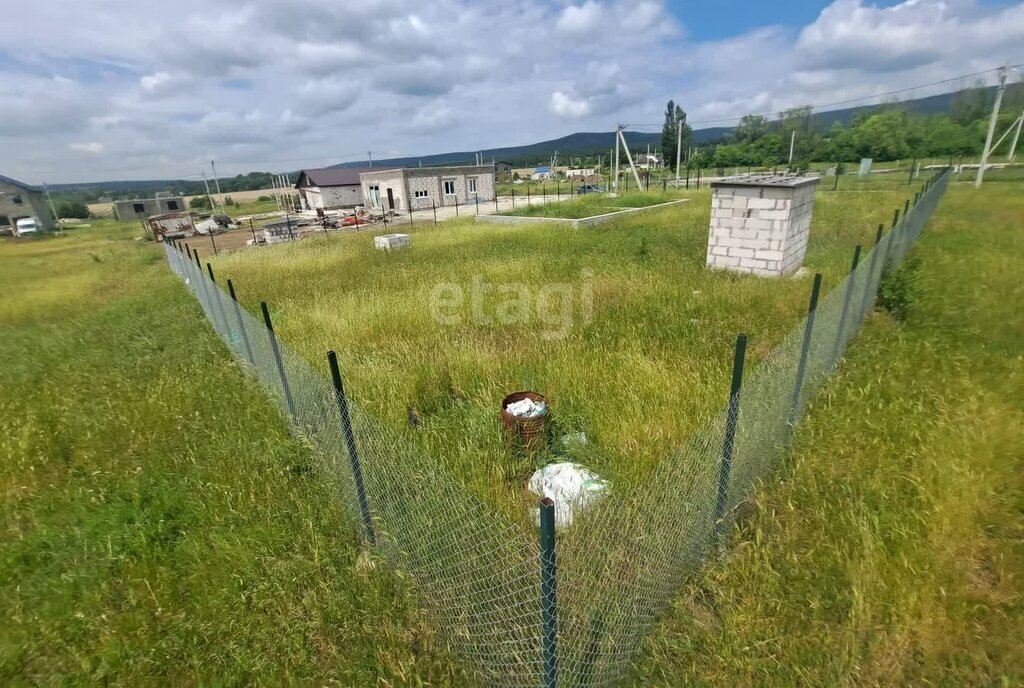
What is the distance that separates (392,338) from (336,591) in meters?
4.07

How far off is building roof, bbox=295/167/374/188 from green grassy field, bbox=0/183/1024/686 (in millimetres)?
35474

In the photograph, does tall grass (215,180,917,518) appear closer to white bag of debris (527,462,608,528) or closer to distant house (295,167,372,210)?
white bag of debris (527,462,608,528)

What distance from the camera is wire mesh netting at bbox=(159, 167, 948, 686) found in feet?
7.51

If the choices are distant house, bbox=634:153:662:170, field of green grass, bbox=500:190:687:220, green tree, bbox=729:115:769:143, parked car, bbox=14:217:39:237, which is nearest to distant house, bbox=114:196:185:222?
parked car, bbox=14:217:39:237

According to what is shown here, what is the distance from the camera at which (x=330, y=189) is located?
3866cm

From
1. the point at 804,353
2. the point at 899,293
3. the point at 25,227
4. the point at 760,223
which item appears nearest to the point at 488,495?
the point at 804,353

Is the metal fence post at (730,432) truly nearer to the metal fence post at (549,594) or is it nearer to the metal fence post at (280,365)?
the metal fence post at (549,594)

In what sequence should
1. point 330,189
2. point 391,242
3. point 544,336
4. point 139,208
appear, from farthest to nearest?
1. point 139,208
2. point 330,189
3. point 391,242
4. point 544,336

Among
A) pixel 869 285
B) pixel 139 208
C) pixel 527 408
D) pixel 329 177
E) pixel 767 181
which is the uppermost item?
pixel 329 177

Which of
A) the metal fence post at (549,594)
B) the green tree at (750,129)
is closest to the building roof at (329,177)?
the metal fence post at (549,594)

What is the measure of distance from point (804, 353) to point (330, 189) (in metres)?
41.7

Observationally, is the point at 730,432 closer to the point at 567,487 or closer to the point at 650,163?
the point at 567,487

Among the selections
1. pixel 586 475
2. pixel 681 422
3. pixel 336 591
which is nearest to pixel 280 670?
pixel 336 591

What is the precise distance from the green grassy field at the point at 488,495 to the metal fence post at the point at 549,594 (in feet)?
2.35
